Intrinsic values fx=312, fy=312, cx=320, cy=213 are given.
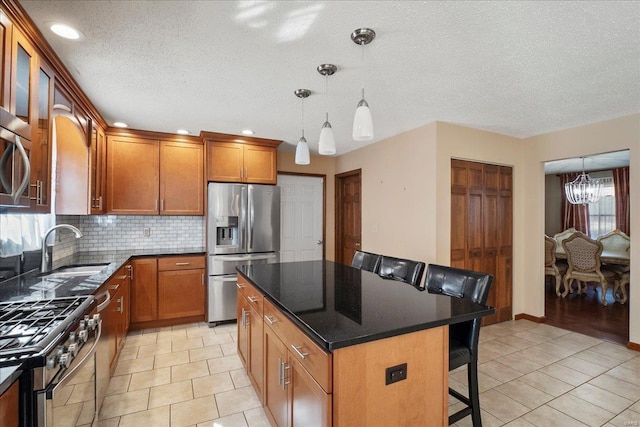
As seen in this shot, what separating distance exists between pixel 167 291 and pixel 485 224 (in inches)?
155

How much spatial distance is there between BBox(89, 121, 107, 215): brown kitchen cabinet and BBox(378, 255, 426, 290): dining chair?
2.89 metres

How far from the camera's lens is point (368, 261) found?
9.56 feet

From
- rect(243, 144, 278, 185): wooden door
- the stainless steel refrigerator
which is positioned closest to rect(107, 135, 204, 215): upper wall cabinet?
the stainless steel refrigerator

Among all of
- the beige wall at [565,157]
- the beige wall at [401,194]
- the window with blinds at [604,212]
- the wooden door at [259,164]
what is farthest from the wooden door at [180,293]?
the window with blinds at [604,212]

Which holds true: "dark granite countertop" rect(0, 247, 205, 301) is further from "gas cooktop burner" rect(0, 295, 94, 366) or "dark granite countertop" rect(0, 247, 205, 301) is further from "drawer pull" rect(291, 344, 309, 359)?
"drawer pull" rect(291, 344, 309, 359)

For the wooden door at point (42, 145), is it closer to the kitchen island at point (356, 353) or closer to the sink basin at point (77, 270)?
the sink basin at point (77, 270)

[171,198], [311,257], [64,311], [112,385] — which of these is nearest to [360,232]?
[311,257]

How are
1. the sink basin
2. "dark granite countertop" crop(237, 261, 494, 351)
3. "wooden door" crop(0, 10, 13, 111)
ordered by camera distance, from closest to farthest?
"dark granite countertop" crop(237, 261, 494, 351) < "wooden door" crop(0, 10, 13, 111) < the sink basin

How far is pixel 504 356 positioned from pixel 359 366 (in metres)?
2.52

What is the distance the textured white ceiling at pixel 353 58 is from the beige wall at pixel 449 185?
0.28 meters

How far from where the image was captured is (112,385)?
2.46 metres

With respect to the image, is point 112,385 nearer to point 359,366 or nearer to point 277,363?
point 277,363

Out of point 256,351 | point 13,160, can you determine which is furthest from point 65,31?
point 256,351

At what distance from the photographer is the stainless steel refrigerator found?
12.6 feet
